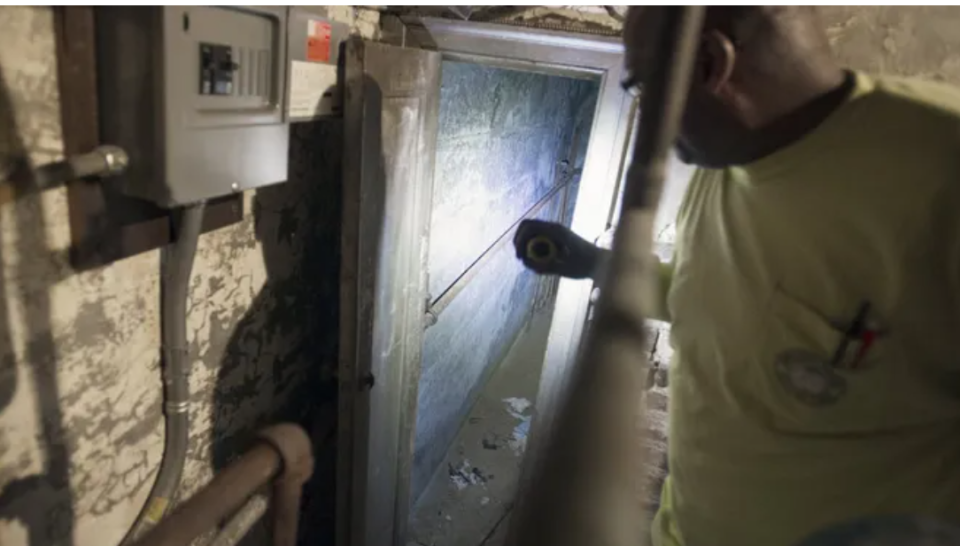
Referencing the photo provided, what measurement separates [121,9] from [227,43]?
0.39 feet

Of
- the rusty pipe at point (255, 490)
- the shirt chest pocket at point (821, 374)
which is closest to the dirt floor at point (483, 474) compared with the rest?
the rusty pipe at point (255, 490)

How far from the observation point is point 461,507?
7.98ft

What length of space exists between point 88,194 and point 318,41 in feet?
1.46

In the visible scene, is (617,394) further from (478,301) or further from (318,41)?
(478,301)

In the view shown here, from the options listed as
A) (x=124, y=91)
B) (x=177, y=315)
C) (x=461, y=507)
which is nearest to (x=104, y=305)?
(x=177, y=315)

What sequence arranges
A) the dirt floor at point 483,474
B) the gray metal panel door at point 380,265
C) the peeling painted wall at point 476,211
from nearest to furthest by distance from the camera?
the gray metal panel door at point 380,265 → the peeling painted wall at point 476,211 → the dirt floor at point 483,474

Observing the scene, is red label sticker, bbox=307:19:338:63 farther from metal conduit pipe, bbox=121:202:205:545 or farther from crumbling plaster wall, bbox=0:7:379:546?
metal conduit pipe, bbox=121:202:205:545

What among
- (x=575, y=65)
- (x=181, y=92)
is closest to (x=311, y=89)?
(x=181, y=92)

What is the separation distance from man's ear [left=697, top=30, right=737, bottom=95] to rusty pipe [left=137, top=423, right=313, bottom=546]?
835 millimetres

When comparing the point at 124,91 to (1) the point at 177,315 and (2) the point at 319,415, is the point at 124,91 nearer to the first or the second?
(1) the point at 177,315

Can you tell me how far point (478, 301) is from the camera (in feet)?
8.98

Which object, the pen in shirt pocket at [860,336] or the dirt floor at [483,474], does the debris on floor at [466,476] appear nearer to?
the dirt floor at [483,474]

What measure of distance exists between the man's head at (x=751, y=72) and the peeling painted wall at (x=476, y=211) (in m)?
1.08

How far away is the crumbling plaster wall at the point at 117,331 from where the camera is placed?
65 centimetres
